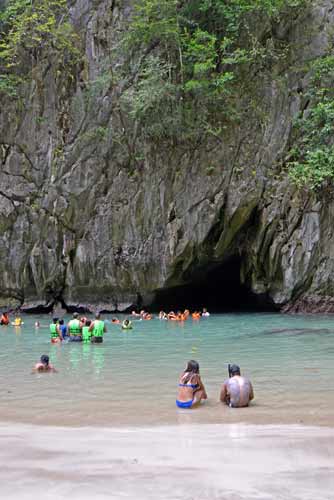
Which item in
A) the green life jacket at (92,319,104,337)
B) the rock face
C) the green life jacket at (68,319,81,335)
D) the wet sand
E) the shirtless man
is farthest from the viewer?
the rock face

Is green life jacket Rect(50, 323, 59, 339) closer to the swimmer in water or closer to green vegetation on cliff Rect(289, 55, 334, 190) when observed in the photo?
the swimmer in water

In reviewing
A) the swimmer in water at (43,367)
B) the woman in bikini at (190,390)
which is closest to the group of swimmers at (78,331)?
the swimmer in water at (43,367)

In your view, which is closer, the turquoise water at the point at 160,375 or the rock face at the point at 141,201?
the turquoise water at the point at 160,375

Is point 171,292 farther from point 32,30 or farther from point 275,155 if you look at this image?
point 32,30

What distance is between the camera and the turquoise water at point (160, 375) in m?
7.39

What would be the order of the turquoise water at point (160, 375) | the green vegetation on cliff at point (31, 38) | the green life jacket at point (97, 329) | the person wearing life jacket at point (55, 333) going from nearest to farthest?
1. the turquoise water at point (160, 375)
2. the green life jacket at point (97, 329)
3. the person wearing life jacket at point (55, 333)
4. the green vegetation on cliff at point (31, 38)

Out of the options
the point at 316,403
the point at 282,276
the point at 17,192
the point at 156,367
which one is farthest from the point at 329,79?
the point at 316,403

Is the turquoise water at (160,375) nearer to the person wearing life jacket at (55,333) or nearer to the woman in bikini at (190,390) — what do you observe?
the woman in bikini at (190,390)

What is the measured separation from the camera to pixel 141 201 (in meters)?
26.2

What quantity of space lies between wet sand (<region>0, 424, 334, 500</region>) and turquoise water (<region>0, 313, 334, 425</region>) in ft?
2.97

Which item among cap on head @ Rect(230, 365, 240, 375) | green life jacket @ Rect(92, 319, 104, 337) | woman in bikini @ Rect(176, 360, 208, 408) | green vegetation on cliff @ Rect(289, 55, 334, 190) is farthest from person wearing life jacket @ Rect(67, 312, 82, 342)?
green vegetation on cliff @ Rect(289, 55, 334, 190)

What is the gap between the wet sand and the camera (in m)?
4.00

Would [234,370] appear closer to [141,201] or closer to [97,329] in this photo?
[97,329]

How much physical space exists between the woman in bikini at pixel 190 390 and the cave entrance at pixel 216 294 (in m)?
19.0
